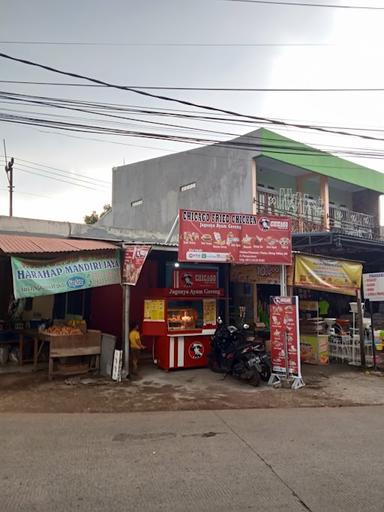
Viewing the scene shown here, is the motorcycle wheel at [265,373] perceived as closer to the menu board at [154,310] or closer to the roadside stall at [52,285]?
the menu board at [154,310]

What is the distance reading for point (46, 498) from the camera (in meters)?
3.74

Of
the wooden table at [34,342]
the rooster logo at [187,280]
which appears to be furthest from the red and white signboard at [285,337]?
the wooden table at [34,342]

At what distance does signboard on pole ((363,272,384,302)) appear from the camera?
10617 millimetres

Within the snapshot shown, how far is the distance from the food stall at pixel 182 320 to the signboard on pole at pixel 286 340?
175 cm

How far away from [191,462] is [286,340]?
4.85 m

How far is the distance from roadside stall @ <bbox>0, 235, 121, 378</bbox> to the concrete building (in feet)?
20.6

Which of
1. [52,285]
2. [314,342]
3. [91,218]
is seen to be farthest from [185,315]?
[91,218]

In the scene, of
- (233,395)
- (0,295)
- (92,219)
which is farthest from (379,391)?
(92,219)

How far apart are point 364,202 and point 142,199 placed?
1203cm

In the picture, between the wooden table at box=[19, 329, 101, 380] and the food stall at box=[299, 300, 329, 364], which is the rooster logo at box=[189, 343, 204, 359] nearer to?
the wooden table at box=[19, 329, 101, 380]

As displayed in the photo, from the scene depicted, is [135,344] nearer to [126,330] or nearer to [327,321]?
[126,330]

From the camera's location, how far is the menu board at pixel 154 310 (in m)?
9.92

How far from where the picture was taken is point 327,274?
10.8 metres

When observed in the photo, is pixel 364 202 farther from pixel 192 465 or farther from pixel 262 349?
pixel 192 465
